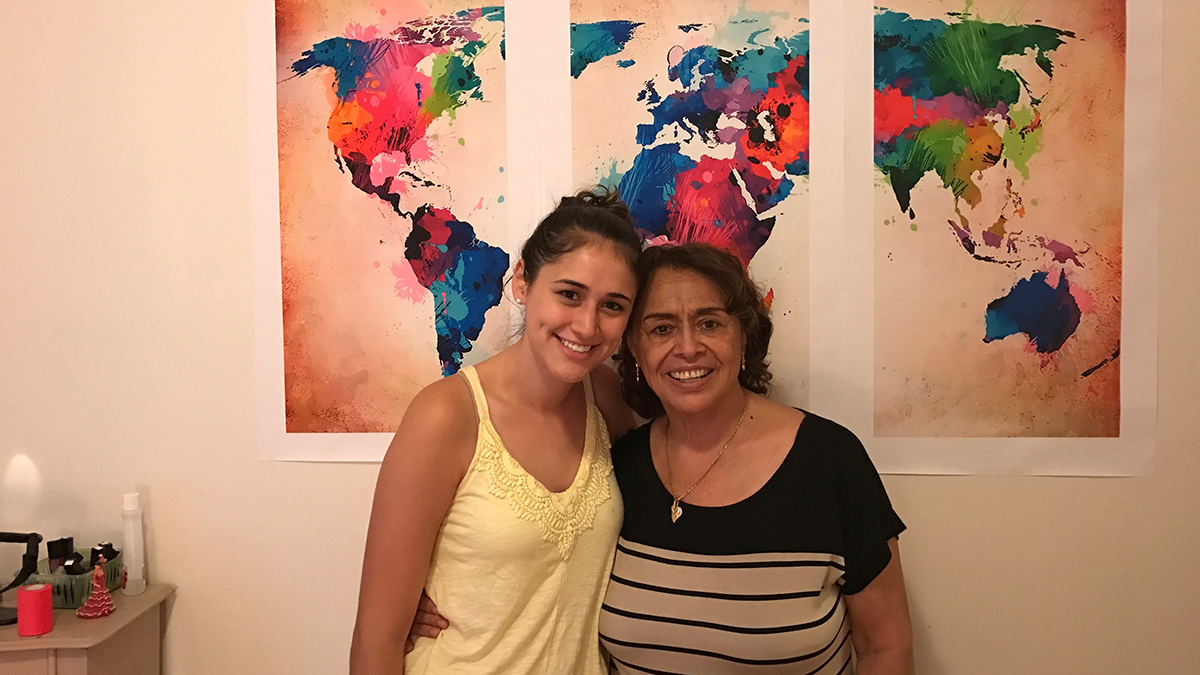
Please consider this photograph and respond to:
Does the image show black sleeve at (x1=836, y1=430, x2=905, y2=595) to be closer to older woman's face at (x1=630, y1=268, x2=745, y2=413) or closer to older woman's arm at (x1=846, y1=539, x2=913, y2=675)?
older woman's arm at (x1=846, y1=539, x2=913, y2=675)

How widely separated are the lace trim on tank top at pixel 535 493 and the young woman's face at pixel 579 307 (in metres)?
0.15

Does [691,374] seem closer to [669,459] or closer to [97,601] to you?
[669,459]

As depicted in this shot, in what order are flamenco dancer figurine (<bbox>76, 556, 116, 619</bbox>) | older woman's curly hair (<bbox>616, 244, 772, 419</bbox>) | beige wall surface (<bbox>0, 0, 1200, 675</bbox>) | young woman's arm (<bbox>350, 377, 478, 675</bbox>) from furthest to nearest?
beige wall surface (<bbox>0, 0, 1200, 675</bbox>) → flamenco dancer figurine (<bbox>76, 556, 116, 619</bbox>) → older woman's curly hair (<bbox>616, 244, 772, 419</bbox>) → young woman's arm (<bbox>350, 377, 478, 675</bbox>)

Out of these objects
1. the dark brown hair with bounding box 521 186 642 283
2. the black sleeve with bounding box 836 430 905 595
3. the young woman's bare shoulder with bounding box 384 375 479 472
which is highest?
the dark brown hair with bounding box 521 186 642 283

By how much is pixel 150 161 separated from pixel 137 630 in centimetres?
97

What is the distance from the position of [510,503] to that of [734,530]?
38 centimetres

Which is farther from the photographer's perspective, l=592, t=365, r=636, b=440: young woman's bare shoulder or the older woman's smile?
l=592, t=365, r=636, b=440: young woman's bare shoulder

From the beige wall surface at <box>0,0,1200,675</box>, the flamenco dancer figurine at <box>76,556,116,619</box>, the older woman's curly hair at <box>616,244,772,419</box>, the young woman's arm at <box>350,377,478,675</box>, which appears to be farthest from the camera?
the beige wall surface at <box>0,0,1200,675</box>

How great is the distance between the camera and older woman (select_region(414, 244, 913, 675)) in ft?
3.92

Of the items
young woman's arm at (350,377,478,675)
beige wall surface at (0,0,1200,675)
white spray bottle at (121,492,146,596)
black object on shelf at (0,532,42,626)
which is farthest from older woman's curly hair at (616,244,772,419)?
black object on shelf at (0,532,42,626)

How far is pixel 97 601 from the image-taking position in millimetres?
1395

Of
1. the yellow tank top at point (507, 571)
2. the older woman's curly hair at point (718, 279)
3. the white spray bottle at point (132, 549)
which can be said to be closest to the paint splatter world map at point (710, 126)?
the older woman's curly hair at point (718, 279)

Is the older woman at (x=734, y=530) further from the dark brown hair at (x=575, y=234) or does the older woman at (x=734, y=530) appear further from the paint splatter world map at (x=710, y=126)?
the paint splatter world map at (x=710, y=126)

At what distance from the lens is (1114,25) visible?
1.43 meters
